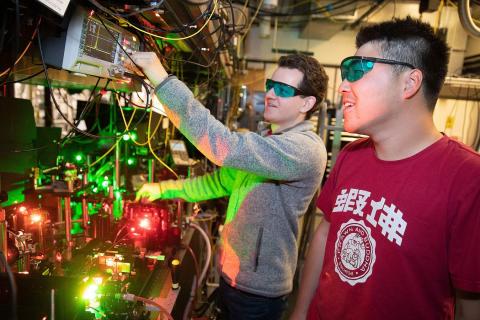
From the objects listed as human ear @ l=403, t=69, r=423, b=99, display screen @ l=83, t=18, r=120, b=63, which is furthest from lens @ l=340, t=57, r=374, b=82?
display screen @ l=83, t=18, r=120, b=63

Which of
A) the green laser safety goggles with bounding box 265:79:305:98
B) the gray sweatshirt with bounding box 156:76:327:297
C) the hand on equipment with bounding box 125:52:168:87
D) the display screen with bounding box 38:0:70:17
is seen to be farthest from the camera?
the green laser safety goggles with bounding box 265:79:305:98

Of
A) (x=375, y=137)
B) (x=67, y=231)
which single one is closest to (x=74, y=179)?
(x=67, y=231)

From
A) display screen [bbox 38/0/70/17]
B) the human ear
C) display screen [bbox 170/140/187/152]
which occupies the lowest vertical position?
display screen [bbox 170/140/187/152]

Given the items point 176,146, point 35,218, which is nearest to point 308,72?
point 176,146

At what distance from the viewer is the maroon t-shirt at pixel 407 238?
3.29 ft

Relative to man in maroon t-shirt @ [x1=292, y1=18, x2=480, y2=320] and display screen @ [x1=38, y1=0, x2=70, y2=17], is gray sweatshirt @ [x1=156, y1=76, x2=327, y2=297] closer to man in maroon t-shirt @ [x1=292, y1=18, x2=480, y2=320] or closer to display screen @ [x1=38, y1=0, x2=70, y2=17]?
man in maroon t-shirt @ [x1=292, y1=18, x2=480, y2=320]

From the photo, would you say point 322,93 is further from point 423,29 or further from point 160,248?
point 160,248

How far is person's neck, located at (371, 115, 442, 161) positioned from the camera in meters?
1.16

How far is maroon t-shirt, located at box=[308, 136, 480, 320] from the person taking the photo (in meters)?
1.00

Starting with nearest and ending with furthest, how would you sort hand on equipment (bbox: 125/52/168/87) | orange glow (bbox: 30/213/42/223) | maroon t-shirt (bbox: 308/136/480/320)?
maroon t-shirt (bbox: 308/136/480/320), hand on equipment (bbox: 125/52/168/87), orange glow (bbox: 30/213/42/223)

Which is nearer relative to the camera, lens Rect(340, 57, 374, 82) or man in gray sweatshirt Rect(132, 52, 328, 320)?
lens Rect(340, 57, 374, 82)

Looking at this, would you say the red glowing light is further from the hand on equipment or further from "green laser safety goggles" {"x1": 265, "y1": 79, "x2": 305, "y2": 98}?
"green laser safety goggles" {"x1": 265, "y1": 79, "x2": 305, "y2": 98}

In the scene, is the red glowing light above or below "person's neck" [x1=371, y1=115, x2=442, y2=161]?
below

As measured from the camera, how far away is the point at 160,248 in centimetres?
182
